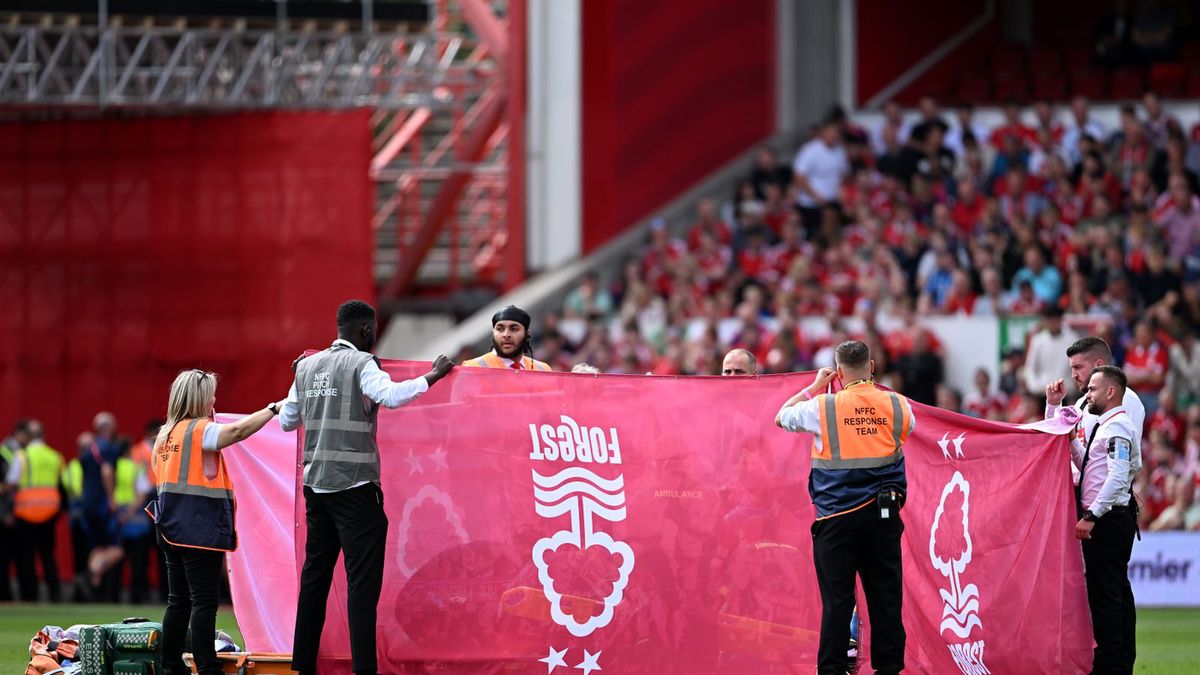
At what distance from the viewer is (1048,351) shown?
2158cm

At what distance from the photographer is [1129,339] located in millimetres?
22125

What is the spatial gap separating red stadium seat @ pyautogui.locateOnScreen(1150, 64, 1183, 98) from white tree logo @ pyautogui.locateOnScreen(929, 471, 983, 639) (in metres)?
18.1

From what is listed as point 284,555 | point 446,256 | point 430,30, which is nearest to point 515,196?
point 446,256

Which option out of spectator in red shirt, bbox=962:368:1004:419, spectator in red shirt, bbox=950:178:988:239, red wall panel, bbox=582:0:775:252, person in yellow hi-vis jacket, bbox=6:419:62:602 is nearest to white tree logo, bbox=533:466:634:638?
spectator in red shirt, bbox=962:368:1004:419

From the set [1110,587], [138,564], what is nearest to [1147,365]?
[1110,587]

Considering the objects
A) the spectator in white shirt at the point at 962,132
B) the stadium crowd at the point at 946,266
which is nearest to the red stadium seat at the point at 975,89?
the stadium crowd at the point at 946,266

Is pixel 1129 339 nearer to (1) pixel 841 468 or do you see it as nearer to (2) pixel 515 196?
(2) pixel 515 196

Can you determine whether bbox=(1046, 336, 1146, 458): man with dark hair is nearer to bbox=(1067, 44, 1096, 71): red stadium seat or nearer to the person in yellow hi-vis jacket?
the person in yellow hi-vis jacket

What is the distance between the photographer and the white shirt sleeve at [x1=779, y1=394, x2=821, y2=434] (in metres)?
11.2

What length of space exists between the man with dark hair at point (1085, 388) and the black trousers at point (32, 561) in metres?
12.9

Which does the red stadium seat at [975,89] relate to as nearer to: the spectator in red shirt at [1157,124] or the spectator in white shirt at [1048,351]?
the spectator in red shirt at [1157,124]

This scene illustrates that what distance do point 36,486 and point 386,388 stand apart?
12.2 meters

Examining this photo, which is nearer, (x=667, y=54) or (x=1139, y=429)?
(x=1139, y=429)

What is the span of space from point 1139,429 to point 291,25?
45.6 feet
